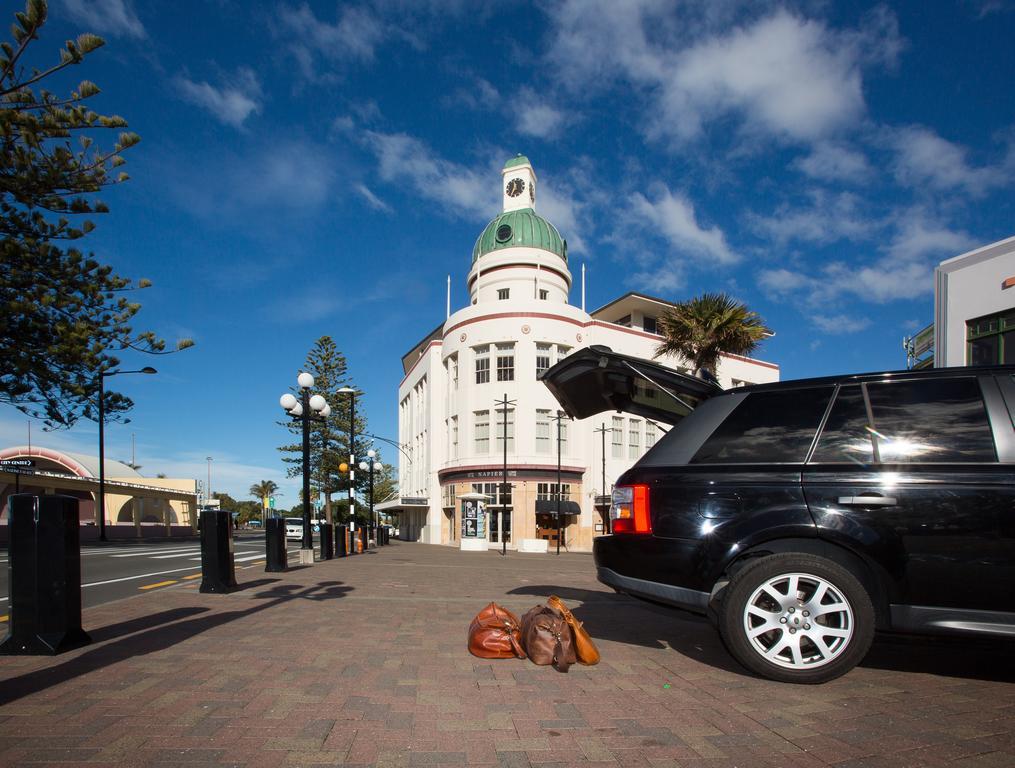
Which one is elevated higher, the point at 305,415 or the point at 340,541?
the point at 305,415

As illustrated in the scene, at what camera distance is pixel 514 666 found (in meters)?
4.31

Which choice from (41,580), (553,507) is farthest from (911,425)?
(553,507)

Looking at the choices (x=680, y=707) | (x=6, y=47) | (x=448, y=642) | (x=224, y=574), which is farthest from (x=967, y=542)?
(x=6, y=47)

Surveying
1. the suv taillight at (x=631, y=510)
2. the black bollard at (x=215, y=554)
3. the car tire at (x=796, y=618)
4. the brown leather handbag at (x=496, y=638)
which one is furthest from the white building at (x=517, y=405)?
the car tire at (x=796, y=618)

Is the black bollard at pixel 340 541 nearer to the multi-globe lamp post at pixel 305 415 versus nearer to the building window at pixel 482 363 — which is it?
the multi-globe lamp post at pixel 305 415

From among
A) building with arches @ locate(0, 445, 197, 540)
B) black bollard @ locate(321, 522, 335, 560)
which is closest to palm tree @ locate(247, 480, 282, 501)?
building with arches @ locate(0, 445, 197, 540)

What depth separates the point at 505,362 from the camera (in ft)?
124

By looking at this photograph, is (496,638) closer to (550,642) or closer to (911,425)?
(550,642)

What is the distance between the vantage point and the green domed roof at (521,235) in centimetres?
4144

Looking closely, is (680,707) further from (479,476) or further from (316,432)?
(316,432)

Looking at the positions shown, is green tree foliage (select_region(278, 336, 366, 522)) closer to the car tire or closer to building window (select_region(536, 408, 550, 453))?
building window (select_region(536, 408, 550, 453))

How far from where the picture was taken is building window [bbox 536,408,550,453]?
37000 millimetres

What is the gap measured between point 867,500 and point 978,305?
14.0 m

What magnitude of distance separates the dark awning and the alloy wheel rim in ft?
105
